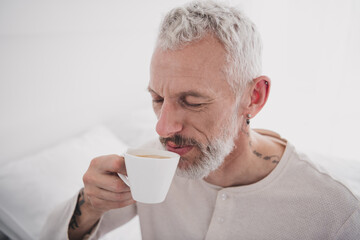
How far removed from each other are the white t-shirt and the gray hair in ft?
1.23

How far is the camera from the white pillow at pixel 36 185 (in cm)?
127

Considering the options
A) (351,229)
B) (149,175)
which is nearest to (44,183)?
(149,175)

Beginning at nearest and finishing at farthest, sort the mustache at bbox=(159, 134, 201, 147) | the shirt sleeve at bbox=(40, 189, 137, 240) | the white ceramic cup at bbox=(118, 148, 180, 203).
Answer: the white ceramic cup at bbox=(118, 148, 180, 203) → the mustache at bbox=(159, 134, 201, 147) → the shirt sleeve at bbox=(40, 189, 137, 240)

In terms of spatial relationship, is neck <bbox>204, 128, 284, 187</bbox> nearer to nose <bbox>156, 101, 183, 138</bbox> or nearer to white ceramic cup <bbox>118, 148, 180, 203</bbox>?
nose <bbox>156, 101, 183, 138</bbox>

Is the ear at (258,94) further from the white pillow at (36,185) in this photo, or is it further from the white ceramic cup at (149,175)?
the white pillow at (36,185)

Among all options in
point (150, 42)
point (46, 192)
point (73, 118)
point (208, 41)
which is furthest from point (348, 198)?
point (150, 42)

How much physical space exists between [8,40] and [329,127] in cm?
256

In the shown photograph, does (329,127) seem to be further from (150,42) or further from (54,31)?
(54,31)

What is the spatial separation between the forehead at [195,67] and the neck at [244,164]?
315mm

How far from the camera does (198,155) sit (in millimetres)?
889

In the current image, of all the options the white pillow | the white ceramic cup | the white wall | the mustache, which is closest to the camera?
the white ceramic cup

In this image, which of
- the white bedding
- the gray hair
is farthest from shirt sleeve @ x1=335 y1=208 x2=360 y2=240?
the gray hair

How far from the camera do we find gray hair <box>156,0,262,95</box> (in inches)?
32.9

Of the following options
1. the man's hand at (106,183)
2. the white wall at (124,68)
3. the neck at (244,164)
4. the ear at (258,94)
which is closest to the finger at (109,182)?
the man's hand at (106,183)
